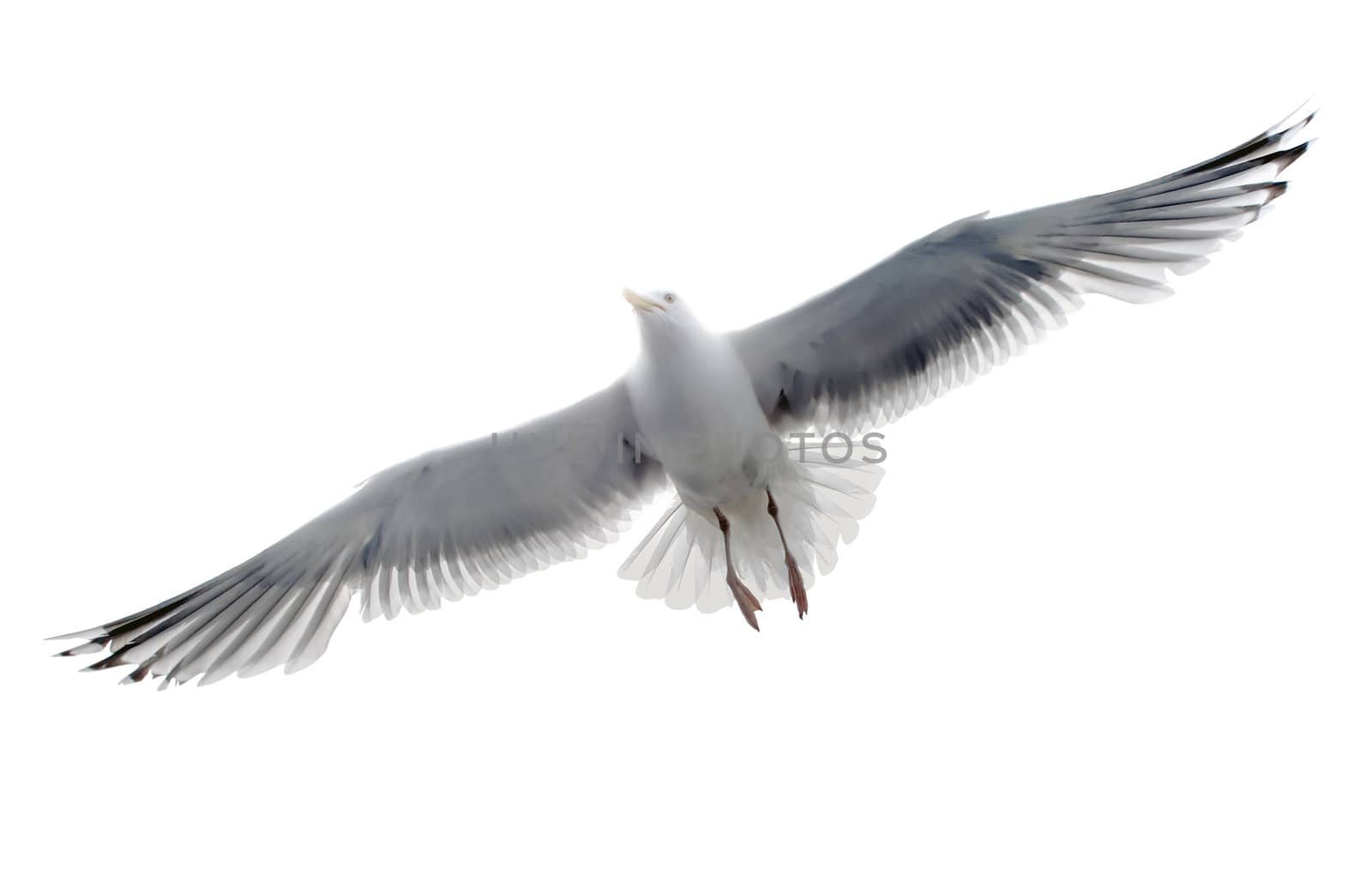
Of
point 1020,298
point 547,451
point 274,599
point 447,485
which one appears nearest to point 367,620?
point 274,599

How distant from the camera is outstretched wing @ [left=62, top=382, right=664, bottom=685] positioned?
143 inches

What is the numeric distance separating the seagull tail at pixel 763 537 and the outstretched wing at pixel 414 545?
0.61ft

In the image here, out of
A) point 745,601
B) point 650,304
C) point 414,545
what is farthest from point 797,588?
point 414,545

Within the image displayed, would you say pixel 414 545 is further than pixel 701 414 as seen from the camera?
Yes

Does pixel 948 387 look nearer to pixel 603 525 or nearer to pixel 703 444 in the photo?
pixel 703 444

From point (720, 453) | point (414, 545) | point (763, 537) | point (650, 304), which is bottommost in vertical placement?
point (763, 537)

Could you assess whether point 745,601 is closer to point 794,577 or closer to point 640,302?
point 794,577

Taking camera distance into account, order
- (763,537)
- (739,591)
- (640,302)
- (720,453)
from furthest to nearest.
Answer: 1. (763,537)
2. (739,591)
3. (720,453)
4. (640,302)

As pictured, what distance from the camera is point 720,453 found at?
3527mm

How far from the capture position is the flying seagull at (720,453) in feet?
10.7

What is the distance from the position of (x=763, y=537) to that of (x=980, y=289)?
1.11m

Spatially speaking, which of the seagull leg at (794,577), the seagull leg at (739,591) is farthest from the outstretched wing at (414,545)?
the seagull leg at (794,577)

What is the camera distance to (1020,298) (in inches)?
135

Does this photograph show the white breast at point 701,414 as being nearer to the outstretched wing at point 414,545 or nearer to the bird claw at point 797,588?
the outstretched wing at point 414,545
